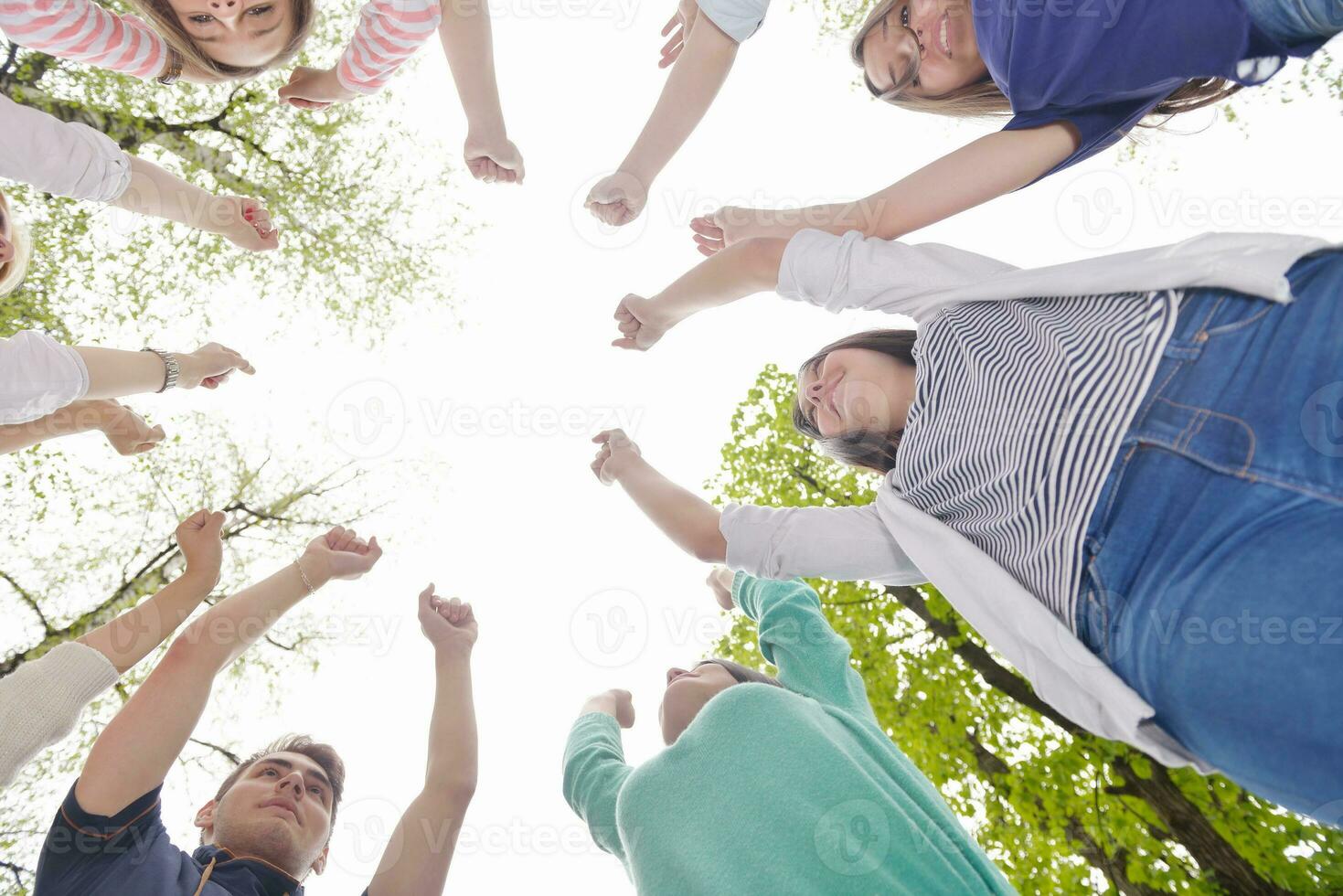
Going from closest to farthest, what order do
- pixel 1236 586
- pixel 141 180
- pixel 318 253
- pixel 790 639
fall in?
1. pixel 1236 586
2. pixel 790 639
3. pixel 141 180
4. pixel 318 253

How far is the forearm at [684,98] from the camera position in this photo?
2559 mm

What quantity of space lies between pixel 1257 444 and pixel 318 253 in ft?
19.9

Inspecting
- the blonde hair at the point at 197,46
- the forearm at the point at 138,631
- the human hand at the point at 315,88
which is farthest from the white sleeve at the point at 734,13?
the forearm at the point at 138,631

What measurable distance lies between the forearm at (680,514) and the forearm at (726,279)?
0.70 metres

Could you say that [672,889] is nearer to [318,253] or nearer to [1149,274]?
[1149,274]

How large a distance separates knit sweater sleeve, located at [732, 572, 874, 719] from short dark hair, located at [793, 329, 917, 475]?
68 centimetres

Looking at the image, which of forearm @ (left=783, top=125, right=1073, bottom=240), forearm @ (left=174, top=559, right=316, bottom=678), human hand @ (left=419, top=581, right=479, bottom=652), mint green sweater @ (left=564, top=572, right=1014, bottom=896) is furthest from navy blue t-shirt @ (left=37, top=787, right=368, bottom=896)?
forearm @ (left=783, top=125, right=1073, bottom=240)

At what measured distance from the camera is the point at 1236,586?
4.33 ft

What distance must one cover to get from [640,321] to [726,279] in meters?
0.49

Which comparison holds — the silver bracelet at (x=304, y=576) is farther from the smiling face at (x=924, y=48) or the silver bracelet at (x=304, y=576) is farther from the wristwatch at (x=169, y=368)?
the smiling face at (x=924, y=48)

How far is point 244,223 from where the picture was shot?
11.5 ft

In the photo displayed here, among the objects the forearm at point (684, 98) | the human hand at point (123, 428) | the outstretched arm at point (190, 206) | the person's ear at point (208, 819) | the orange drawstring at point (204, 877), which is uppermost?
the forearm at point (684, 98)

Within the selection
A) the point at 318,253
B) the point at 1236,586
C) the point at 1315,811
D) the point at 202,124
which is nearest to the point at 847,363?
the point at 1236,586

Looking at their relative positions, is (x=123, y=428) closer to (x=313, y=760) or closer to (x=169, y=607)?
(x=169, y=607)
